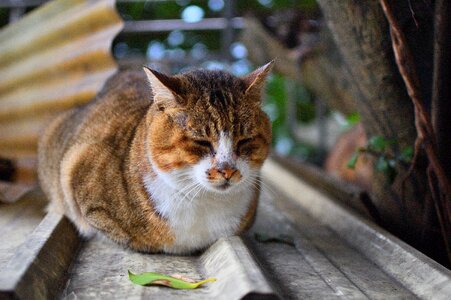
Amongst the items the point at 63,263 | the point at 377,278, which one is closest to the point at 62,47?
the point at 63,263

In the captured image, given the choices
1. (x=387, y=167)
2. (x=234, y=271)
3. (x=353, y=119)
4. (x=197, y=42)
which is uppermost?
(x=197, y=42)

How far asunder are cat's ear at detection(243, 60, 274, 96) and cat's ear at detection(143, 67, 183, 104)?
0.88 ft

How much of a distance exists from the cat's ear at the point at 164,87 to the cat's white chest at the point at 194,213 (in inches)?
12.5

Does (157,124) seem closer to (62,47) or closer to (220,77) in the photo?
→ (220,77)

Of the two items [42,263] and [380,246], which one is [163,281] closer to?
[42,263]

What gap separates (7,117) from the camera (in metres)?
3.85

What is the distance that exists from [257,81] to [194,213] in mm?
554

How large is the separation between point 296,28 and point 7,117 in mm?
2332

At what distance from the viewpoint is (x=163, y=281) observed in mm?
1996

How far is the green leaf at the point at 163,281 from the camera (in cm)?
198

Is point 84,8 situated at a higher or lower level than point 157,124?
higher

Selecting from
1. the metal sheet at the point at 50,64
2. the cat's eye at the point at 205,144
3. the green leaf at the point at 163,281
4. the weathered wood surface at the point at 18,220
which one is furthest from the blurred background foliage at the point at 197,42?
the green leaf at the point at 163,281

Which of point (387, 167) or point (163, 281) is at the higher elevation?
point (387, 167)

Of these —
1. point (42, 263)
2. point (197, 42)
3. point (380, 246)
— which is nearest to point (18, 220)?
point (42, 263)
